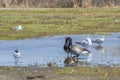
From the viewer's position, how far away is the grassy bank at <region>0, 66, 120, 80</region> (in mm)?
14805

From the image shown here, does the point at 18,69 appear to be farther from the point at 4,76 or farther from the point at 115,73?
the point at 115,73

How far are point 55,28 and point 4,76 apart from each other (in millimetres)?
21932

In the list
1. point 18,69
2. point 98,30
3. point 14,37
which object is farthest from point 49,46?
point 98,30

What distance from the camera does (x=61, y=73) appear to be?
611 inches

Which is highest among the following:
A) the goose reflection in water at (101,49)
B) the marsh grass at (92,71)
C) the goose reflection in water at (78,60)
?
the marsh grass at (92,71)

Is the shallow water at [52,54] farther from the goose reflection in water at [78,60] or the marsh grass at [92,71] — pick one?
the marsh grass at [92,71]

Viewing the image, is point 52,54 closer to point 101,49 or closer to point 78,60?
point 78,60

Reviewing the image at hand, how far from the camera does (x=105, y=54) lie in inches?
851

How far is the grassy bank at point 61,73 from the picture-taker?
14.8 metres

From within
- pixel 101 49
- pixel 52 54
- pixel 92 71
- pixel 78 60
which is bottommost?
Answer: pixel 101 49

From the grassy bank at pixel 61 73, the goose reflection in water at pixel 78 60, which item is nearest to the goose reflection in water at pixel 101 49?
the goose reflection in water at pixel 78 60

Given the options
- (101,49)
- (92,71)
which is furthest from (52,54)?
(92,71)

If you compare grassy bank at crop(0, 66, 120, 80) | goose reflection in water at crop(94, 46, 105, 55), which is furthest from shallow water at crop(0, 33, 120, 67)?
grassy bank at crop(0, 66, 120, 80)

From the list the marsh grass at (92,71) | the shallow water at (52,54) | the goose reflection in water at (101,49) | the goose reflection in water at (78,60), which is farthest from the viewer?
the goose reflection in water at (101,49)
